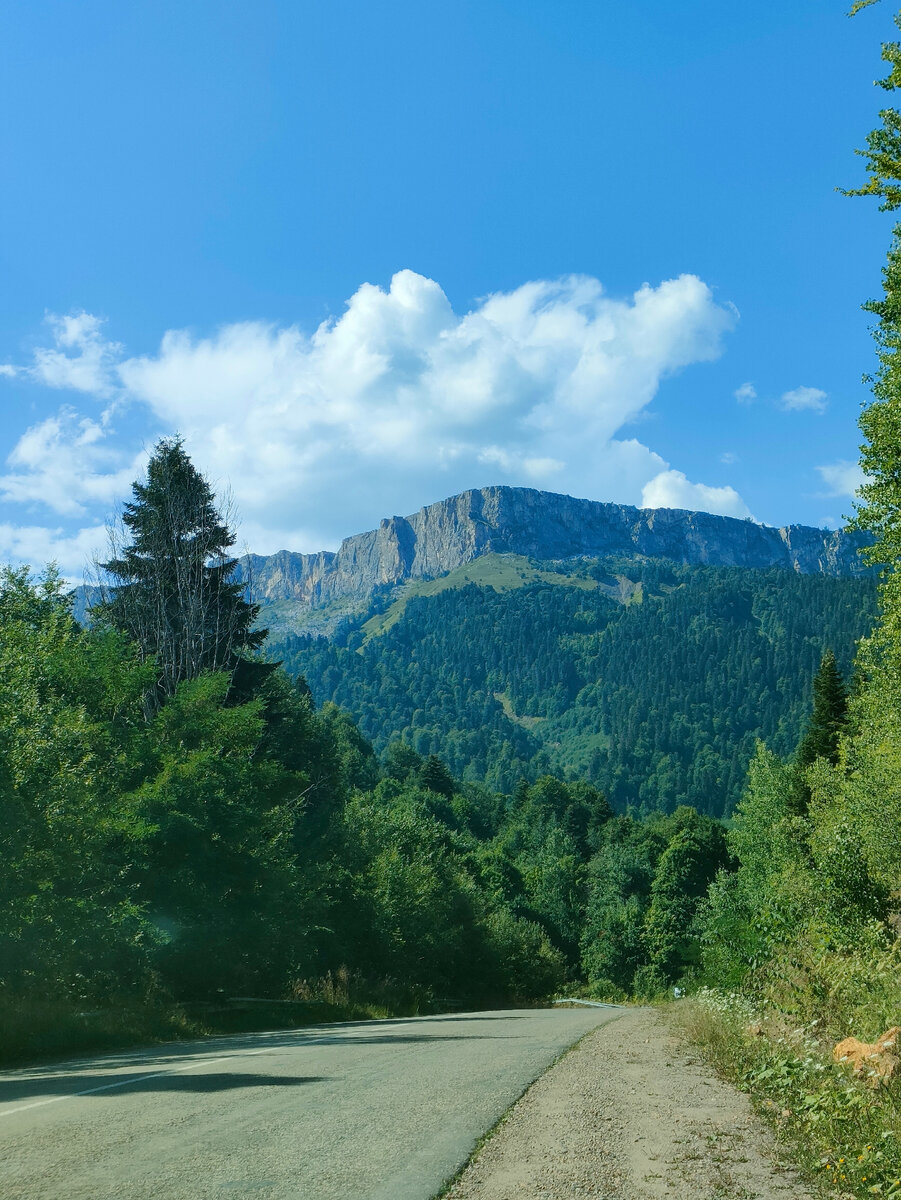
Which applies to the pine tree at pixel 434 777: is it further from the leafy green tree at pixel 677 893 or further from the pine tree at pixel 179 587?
the pine tree at pixel 179 587

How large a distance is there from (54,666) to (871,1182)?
23731 mm

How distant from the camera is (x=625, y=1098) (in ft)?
32.9

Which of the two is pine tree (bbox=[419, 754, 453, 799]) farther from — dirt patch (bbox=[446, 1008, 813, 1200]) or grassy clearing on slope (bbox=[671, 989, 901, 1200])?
dirt patch (bbox=[446, 1008, 813, 1200])

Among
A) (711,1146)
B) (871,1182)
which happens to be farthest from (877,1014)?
(871,1182)

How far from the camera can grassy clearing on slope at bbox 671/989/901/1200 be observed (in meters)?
6.41

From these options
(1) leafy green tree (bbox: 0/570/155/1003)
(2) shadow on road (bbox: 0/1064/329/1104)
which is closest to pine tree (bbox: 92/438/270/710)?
(1) leafy green tree (bbox: 0/570/155/1003)

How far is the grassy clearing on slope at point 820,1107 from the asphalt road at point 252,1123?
2.52 m

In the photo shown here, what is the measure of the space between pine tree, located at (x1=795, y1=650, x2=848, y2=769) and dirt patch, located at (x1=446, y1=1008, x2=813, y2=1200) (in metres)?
42.4

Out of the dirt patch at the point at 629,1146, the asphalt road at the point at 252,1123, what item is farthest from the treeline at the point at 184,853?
the dirt patch at the point at 629,1146

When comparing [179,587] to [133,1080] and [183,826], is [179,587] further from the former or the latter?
[133,1080]

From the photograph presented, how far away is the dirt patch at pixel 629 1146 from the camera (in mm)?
6379

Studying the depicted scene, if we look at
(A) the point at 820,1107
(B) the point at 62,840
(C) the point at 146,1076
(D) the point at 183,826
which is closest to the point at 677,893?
(D) the point at 183,826

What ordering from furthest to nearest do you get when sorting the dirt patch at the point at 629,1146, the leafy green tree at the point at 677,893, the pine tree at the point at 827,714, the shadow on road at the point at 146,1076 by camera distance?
the leafy green tree at the point at 677,893 → the pine tree at the point at 827,714 → the shadow on road at the point at 146,1076 → the dirt patch at the point at 629,1146

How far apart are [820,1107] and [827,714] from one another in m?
47.2
